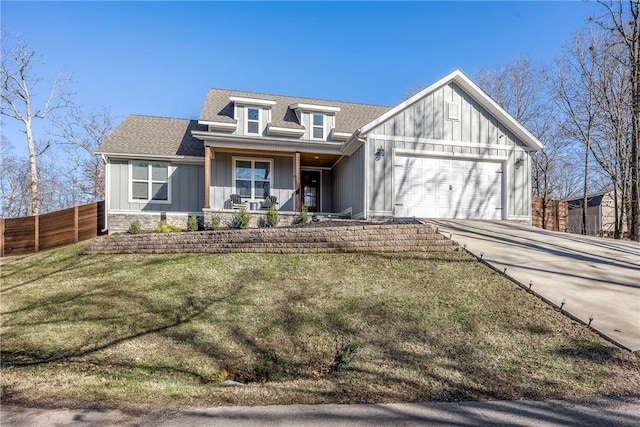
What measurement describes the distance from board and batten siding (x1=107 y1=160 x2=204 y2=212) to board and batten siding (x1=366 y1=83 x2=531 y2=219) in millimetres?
7383

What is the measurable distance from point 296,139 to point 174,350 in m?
11.1

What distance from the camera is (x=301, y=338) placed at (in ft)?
16.5

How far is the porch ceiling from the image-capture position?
1525 cm

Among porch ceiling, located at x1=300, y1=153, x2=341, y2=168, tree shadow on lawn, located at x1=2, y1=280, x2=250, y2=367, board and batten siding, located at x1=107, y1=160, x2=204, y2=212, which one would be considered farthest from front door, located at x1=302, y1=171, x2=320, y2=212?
tree shadow on lawn, located at x1=2, y1=280, x2=250, y2=367

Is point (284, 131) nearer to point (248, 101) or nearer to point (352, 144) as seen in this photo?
point (248, 101)

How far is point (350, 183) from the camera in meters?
13.9

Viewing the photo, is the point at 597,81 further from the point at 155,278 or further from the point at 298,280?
the point at 155,278

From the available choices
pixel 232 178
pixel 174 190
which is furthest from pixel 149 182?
pixel 232 178

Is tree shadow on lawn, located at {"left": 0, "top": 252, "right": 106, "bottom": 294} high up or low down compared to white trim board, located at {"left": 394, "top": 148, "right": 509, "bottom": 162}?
down

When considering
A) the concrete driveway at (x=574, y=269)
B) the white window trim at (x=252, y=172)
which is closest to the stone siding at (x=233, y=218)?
the white window trim at (x=252, y=172)

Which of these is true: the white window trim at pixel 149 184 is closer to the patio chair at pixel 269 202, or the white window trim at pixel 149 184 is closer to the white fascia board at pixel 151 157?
the white fascia board at pixel 151 157

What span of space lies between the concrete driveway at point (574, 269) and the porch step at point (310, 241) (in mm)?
1043

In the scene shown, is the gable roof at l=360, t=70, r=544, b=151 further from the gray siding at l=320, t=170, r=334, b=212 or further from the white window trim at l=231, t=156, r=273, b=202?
the white window trim at l=231, t=156, r=273, b=202

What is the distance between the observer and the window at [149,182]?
14.5m
